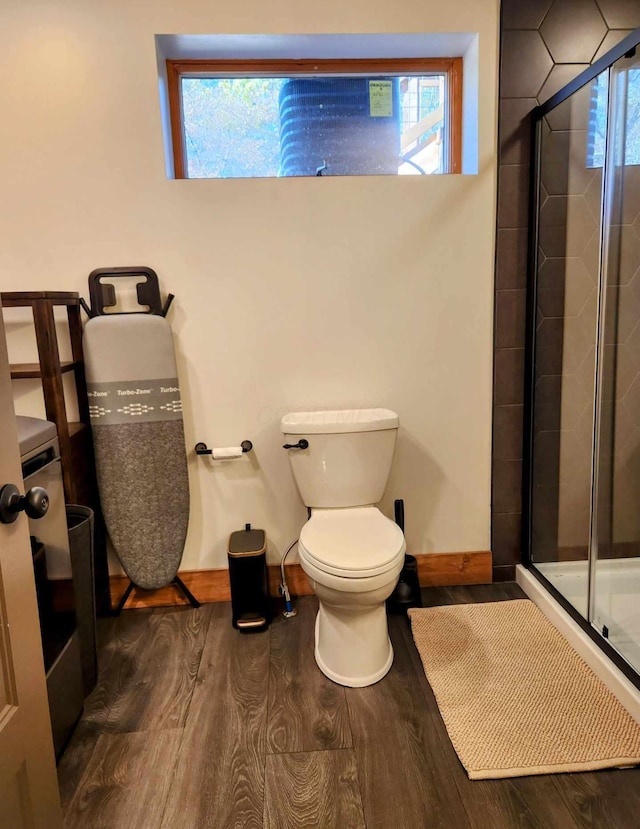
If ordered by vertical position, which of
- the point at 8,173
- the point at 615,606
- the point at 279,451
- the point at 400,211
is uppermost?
the point at 8,173

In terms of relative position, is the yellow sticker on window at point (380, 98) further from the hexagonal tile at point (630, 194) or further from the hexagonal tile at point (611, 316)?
the hexagonal tile at point (611, 316)

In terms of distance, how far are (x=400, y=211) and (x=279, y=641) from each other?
68.0 inches

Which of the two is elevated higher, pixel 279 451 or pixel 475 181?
pixel 475 181

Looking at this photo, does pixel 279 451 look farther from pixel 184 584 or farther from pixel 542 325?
pixel 542 325

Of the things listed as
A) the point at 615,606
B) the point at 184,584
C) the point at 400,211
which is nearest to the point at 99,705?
the point at 184,584

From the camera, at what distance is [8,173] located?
2.08 metres

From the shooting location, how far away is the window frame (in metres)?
2.27

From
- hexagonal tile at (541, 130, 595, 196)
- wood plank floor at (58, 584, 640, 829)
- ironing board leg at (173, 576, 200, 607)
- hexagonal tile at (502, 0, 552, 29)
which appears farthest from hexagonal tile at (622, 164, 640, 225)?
ironing board leg at (173, 576, 200, 607)

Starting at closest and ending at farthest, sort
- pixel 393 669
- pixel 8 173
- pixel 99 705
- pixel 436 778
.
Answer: pixel 436 778 < pixel 99 705 < pixel 393 669 < pixel 8 173

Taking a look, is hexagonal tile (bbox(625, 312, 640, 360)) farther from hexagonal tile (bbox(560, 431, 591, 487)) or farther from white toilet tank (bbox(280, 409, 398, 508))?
white toilet tank (bbox(280, 409, 398, 508))

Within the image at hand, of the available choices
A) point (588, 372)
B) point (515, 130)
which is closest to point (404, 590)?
point (588, 372)

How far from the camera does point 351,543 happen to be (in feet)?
6.09

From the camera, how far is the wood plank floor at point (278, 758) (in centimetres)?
137

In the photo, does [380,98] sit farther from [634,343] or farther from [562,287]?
[634,343]
